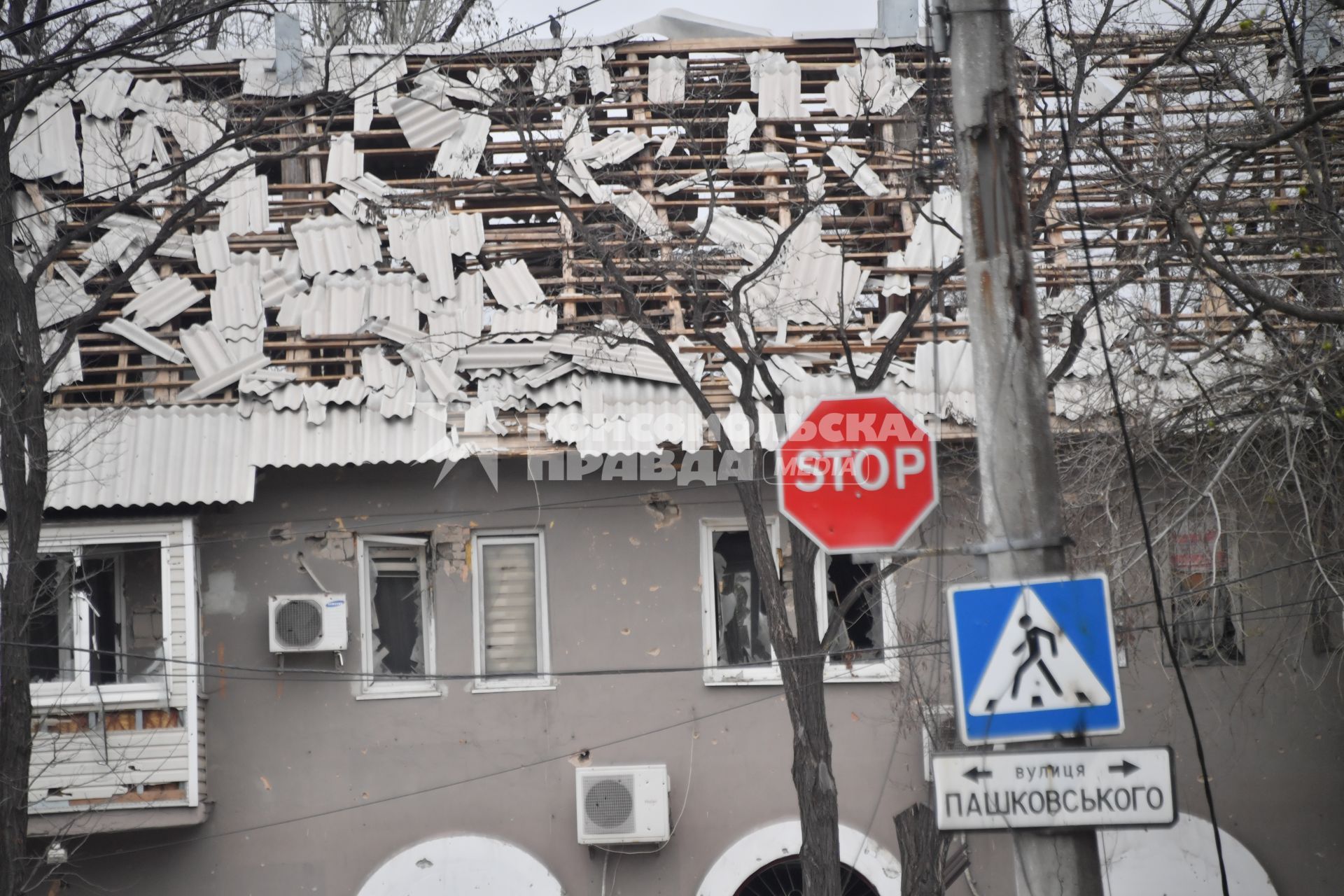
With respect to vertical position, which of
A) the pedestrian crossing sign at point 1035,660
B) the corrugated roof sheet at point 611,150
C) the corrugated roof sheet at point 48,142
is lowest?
the pedestrian crossing sign at point 1035,660

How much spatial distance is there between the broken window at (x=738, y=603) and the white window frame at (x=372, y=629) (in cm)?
273

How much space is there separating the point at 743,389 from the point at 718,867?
4.56 meters

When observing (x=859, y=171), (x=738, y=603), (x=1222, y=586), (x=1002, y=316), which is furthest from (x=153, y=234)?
(x=1222, y=586)

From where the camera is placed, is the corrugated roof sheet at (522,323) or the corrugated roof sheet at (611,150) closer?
the corrugated roof sheet at (522,323)

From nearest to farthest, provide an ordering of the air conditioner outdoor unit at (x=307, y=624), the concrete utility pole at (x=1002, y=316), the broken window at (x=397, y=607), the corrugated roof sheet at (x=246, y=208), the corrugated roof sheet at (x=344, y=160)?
the concrete utility pole at (x=1002, y=316), the air conditioner outdoor unit at (x=307, y=624), the broken window at (x=397, y=607), the corrugated roof sheet at (x=246, y=208), the corrugated roof sheet at (x=344, y=160)

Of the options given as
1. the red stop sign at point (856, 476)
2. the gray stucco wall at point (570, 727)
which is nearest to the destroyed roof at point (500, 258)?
the red stop sign at point (856, 476)

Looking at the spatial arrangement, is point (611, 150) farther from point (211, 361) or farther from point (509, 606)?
point (509, 606)

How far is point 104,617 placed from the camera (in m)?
12.3

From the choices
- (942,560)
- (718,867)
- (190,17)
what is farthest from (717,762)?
(190,17)

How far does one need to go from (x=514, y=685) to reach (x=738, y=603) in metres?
2.28

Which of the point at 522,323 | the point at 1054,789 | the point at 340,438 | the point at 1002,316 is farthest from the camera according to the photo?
the point at 522,323

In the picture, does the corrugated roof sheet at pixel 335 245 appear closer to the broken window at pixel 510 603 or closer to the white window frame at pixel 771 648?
the broken window at pixel 510 603

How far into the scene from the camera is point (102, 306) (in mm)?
10695

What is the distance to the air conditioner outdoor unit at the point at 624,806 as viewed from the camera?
11.6 m
